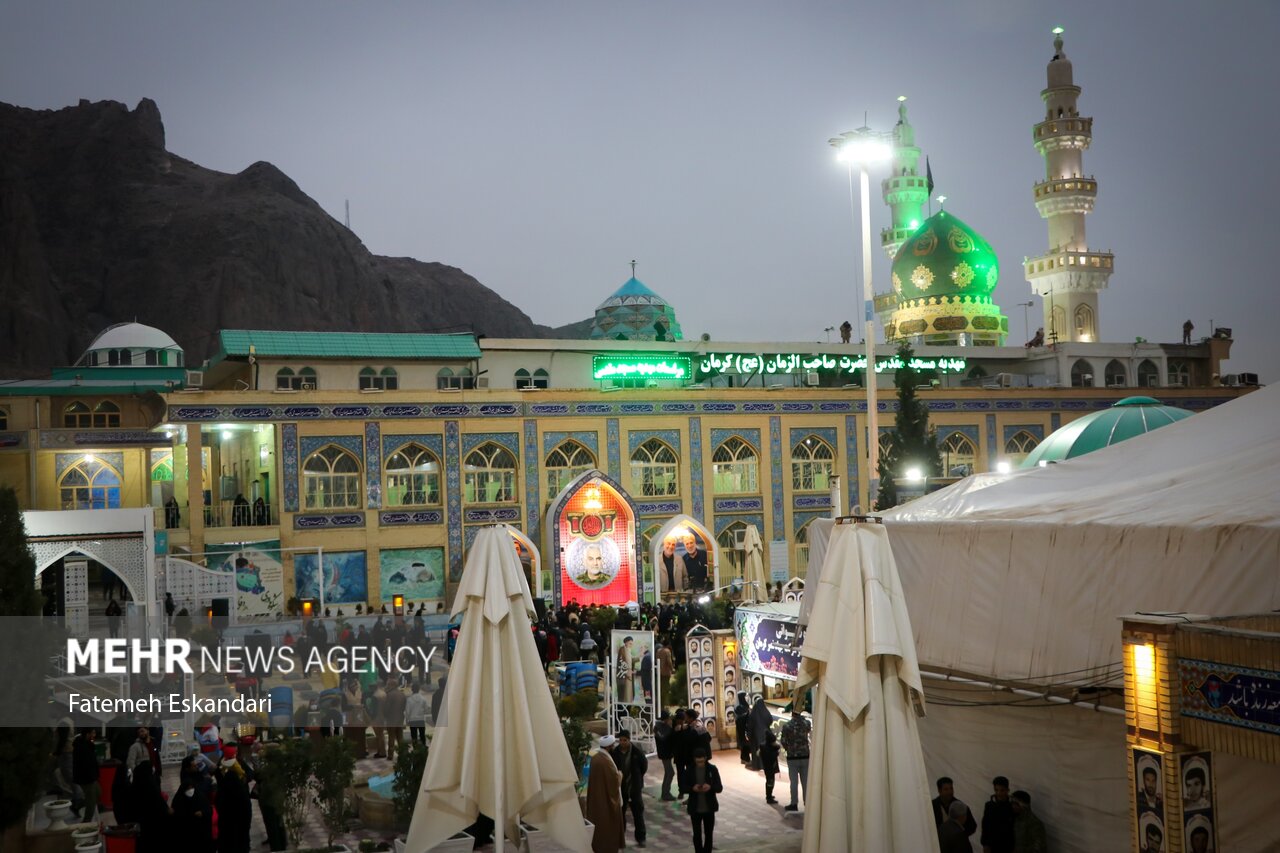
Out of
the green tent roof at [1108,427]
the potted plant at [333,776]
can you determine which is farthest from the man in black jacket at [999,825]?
the green tent roof at [1108,427]

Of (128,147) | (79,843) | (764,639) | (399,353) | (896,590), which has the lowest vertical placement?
(79,843)

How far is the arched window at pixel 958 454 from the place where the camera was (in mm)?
36344

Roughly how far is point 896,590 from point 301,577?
23257 millimetres

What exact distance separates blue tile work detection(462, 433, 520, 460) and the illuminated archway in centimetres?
443

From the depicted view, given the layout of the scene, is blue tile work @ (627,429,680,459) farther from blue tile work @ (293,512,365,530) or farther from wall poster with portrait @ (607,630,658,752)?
wall poster with portrait @ (607,630,658,752)

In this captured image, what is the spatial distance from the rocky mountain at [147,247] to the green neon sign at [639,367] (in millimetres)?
31010

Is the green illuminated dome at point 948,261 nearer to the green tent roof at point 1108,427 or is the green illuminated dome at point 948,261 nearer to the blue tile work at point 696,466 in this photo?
the blue tile work at point 696,466

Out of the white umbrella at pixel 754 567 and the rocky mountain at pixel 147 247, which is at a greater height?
the rocky mountain at pixel 147 247

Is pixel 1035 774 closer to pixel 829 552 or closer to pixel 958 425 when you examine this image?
pixel 829 552

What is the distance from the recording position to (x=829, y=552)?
335 inches

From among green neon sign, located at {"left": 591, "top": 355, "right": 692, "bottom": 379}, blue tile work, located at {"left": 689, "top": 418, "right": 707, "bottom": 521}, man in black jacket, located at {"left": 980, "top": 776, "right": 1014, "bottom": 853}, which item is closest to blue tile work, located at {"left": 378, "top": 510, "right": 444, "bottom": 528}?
green neon sign, located at {"left": 591, "top": 355, "right": 692, "bottom": 379}

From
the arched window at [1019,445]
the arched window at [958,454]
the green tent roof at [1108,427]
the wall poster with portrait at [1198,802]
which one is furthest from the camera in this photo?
the arched window at [1019,445]

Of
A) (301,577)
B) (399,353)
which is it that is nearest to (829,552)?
(301,577)

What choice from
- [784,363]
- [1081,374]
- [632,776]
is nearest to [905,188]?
[1081,374]
